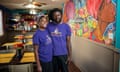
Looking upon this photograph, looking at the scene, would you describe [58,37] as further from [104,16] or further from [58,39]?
[104,16]

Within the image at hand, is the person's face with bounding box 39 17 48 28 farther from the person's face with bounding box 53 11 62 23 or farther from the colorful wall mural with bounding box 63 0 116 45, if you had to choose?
the colorful wall mural with bounding box 63 0 116 45

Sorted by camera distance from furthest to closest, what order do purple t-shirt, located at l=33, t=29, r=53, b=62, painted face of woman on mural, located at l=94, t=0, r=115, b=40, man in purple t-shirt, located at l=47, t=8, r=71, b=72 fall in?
1. painted face of woman on mural, located at l=94, t=0, r=115, b=40
2. man in purple t-shirt, located at l=47, t=8, r=71, b=72
3. purple t-shirt, located at l=33, t=29, r=53, b=62

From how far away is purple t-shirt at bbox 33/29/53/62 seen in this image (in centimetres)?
205

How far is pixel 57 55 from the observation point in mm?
2203

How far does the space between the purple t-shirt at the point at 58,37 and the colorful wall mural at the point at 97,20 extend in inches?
28.8

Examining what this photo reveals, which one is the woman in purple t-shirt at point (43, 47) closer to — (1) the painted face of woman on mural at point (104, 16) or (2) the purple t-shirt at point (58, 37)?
(2) the purple t-shirt at point (58, 37)

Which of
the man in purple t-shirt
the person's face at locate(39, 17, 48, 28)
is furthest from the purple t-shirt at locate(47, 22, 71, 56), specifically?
the person's face at locate(39, 17, 48, 28)

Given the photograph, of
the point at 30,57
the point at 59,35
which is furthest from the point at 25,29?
the point at 59,35

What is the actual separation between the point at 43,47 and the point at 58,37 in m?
0.27

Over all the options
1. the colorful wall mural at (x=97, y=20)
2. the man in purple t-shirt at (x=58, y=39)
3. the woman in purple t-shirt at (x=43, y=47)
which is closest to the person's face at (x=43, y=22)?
the woman in purple t-shirt at (x=43, y=47)

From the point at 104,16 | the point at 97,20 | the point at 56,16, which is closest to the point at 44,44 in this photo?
the point at 56,16

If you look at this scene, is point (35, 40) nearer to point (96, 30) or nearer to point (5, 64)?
point (5, 64)

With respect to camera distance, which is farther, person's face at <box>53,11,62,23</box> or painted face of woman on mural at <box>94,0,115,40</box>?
painted face of woman on mural at <box>94,0,115,40</box>

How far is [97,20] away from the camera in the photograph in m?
2.91
